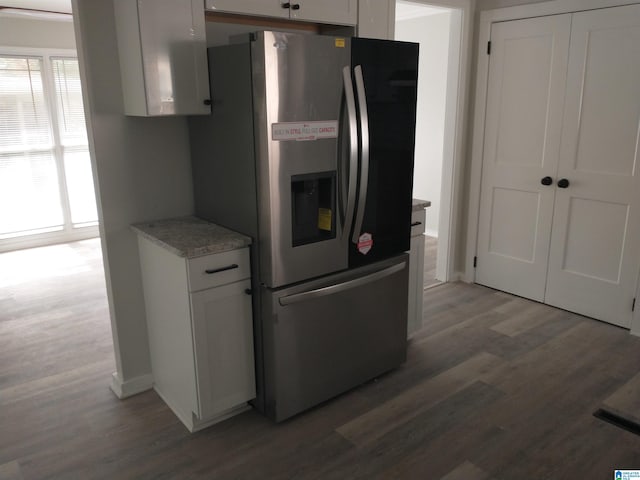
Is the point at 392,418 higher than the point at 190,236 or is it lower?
lower

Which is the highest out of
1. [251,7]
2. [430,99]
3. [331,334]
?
[251,7]

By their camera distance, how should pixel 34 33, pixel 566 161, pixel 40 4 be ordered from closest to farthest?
pixel 566 161
pixel 40 4
pixel 34 33

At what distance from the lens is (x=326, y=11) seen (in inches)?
108

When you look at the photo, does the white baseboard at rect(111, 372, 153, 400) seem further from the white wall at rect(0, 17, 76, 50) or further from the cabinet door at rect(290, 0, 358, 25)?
the white wall at rect(0, 17, 76, 50)

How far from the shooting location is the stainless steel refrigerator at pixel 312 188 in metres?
2.12

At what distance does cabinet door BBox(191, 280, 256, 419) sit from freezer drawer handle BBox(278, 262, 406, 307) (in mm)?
217

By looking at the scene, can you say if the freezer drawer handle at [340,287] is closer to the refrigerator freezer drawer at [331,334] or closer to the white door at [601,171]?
the refrigerator freezer drawer at [331,334]

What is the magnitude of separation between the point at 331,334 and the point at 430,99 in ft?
12.5

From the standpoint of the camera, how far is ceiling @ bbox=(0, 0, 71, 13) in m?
4.34

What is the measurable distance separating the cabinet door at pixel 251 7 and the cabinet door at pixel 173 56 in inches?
3.7

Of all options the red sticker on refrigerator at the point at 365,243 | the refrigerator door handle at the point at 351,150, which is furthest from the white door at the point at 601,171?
the refrigerator door handle at the point at 351,150

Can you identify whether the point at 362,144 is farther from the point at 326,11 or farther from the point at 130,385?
the point at 130,385

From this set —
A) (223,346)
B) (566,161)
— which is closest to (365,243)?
(223,346)

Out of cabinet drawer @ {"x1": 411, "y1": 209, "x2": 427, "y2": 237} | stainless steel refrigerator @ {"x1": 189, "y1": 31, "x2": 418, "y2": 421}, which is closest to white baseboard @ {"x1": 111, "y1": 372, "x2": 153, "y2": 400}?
stainless steel refrigerator @ {"x1": 189, "y1": 31, "x2": 418, "y2": 421}
